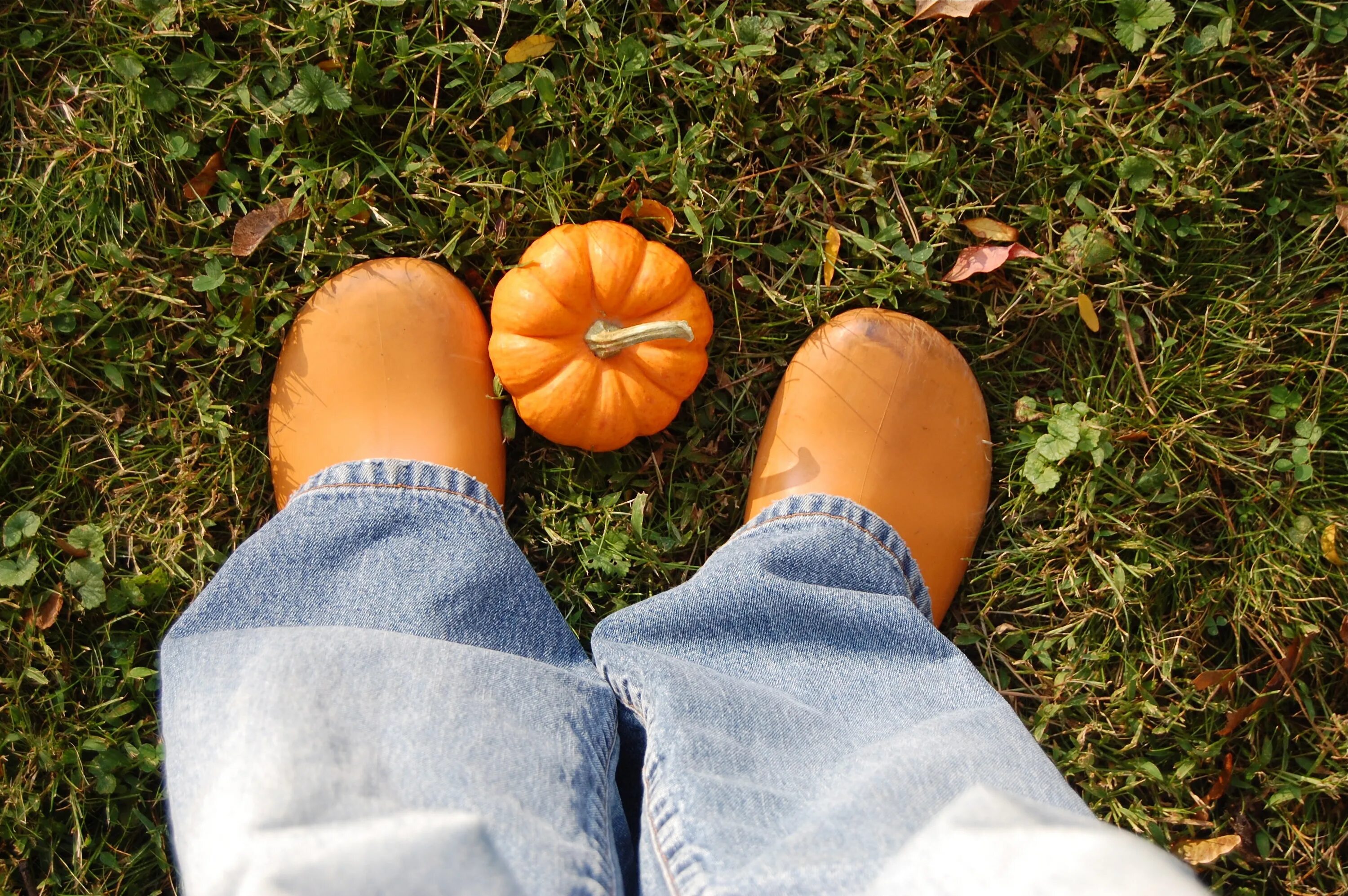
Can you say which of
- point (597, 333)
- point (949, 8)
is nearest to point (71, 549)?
point (597, 333)

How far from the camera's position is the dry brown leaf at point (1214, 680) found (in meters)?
1.83

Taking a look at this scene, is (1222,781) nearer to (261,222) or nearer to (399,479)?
(399,479)

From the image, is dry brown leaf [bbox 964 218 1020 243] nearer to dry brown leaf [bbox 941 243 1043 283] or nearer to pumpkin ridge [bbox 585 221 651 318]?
dry brown leaf [bbox 941 243 1043 283]

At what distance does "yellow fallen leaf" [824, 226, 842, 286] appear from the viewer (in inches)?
72.8

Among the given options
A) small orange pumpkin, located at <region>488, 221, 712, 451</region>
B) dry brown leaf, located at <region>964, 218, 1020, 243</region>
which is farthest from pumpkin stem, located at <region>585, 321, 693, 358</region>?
dry brown leaf, located at <region>964, 218, 1020, 243</region>

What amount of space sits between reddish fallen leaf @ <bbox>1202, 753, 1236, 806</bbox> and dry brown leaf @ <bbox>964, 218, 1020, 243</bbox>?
1114mm

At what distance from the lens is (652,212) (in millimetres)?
1806

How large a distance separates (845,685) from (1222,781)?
943mm

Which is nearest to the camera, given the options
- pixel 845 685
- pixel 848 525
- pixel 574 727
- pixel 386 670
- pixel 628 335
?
pixel 386 670

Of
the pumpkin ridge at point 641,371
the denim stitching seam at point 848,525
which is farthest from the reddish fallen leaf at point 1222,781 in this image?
the pumpkin ridge at point 641,371

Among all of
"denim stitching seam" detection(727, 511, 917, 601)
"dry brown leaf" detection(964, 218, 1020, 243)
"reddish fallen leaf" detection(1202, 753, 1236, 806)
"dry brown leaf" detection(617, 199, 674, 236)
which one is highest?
"dry brown leaf" detection(964, 218, 1020, 243)

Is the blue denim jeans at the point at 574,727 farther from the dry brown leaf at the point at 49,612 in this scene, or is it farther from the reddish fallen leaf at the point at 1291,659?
the reddish fallen leaf at the point at 1291,659

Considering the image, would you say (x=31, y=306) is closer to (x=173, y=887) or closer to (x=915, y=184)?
(x=173, y=887)

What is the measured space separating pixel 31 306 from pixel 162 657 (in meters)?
0.90
